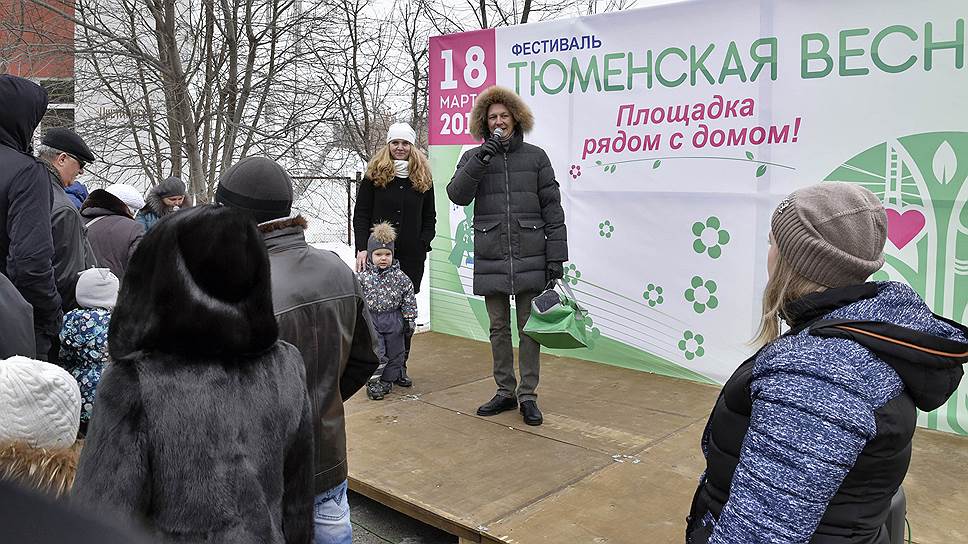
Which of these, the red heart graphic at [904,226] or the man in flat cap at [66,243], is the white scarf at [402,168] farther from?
the red heart graphic at [904,226]

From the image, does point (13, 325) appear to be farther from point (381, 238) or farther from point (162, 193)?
point (162, 193)

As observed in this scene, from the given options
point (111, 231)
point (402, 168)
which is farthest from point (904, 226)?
point (111, 231)

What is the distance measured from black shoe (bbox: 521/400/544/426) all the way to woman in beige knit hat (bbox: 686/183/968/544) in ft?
9.36

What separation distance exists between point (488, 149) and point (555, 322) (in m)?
1.04

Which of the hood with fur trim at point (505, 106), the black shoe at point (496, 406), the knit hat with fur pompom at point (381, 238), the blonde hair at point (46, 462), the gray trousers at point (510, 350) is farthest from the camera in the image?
the knit hat with fur pompom at point (381, 238)

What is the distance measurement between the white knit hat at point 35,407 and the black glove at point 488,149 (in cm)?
304

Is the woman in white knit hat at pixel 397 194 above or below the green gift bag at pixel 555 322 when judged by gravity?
above

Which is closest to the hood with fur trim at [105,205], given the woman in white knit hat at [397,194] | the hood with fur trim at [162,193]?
the hood with fur trim at [162,193]

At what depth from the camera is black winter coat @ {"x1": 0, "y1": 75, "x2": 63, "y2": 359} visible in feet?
10.4

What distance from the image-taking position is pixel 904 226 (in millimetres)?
4391

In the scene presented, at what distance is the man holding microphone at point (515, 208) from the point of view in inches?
179

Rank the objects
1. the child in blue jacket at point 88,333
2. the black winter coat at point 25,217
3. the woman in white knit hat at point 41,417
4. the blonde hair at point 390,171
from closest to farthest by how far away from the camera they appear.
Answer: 1. the woman in white knit hat at point 41,417
2. the black winter coat at point 25,217
3. the child in blue jacket at point 88,333
4. the blonde hair at point 390,171

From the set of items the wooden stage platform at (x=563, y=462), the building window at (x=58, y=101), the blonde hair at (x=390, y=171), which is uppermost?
the building window at (x=58, y=101)

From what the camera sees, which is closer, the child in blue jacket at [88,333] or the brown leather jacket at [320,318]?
the brown leather jacket at [320,318]
